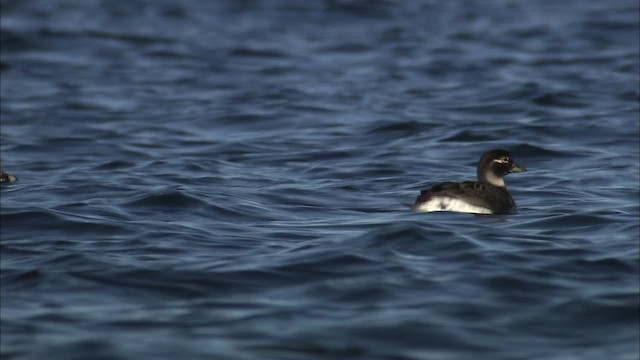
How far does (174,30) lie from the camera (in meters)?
30.8

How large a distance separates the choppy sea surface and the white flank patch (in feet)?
0.42

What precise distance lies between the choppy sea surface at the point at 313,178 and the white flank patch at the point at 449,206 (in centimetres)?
13

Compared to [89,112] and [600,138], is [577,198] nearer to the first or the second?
[600,138]

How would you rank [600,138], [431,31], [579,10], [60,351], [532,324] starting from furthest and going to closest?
1. [579,10]
2. [431,31]
3. [600,138]
4. [532,324]
5. [60,351]

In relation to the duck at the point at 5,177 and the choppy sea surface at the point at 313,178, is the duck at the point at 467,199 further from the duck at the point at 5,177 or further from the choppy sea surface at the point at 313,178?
the duck at the point at 5,177

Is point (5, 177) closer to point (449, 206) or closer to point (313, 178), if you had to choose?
point (313, 178)

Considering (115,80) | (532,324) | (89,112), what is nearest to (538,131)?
(89,112)

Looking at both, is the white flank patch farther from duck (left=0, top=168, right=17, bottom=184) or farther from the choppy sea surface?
duck (left=0, top=168, right=17, bottom=184)

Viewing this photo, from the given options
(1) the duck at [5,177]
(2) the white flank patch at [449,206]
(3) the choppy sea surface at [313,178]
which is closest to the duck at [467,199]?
(2) the white flank patch at [449,206]

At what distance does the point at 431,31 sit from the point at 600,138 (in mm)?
11297

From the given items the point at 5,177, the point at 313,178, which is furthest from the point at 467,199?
the point at 5,177

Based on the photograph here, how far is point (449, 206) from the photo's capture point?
1341cm

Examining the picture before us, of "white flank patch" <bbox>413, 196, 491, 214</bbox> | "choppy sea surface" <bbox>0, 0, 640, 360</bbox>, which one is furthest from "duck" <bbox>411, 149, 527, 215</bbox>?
"choppy sea surface" <bbox>0, 0, 640, 360</bbox>

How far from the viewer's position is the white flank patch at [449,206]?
13359 millimetres
